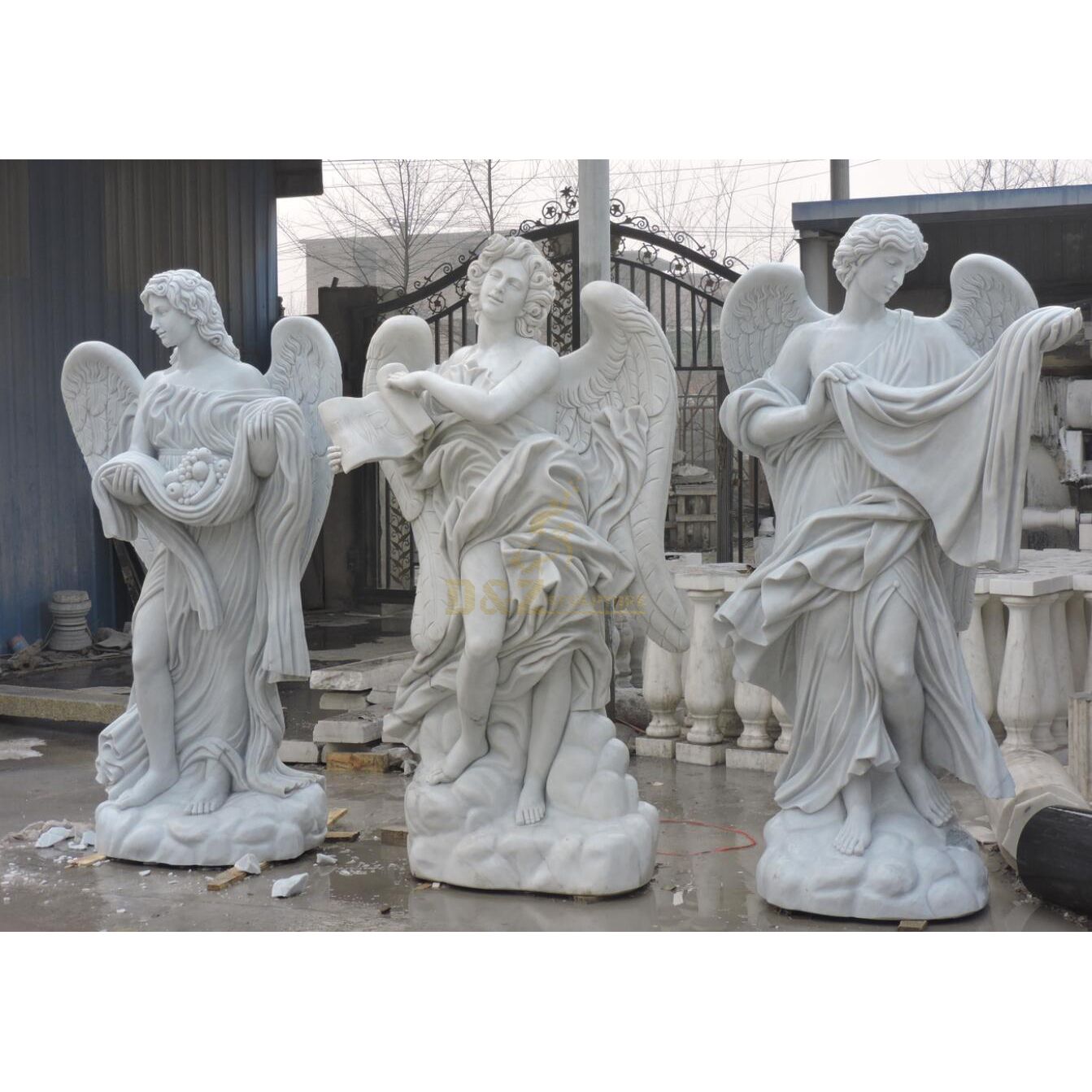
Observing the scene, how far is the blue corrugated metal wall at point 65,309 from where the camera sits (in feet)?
33.0

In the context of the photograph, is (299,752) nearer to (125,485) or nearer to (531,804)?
(125,485)

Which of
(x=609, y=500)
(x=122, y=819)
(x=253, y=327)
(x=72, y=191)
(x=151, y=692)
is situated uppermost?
(x=72, y=191)

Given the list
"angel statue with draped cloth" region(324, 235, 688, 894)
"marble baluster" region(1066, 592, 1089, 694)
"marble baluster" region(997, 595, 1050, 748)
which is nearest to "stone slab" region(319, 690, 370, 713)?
"angel statue with draped cloth" region(324, 235, 688, 894)

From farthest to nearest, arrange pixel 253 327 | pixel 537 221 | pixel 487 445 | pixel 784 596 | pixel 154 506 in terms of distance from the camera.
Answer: pixel 253 327 < pixel 537 221 < pixel 154 506 < pixel 487 445 < pixel 784 596

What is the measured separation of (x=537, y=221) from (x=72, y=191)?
11.9ft

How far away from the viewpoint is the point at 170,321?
5.00 metres

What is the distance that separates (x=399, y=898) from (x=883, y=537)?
199cm

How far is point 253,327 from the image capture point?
12.1 metres

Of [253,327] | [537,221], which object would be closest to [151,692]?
[537,221]

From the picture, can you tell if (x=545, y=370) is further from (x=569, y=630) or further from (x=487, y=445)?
(x=569, y=630)

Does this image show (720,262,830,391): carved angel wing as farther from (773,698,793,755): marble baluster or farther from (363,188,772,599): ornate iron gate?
(363,188,772,599): ornate iron gate

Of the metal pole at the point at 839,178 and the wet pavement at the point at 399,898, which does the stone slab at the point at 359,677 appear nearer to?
the wet pavement at the point at 399,898

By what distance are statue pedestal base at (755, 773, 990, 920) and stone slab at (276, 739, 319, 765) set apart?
10.4ft

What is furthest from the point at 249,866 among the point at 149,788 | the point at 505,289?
the point at 505,289
